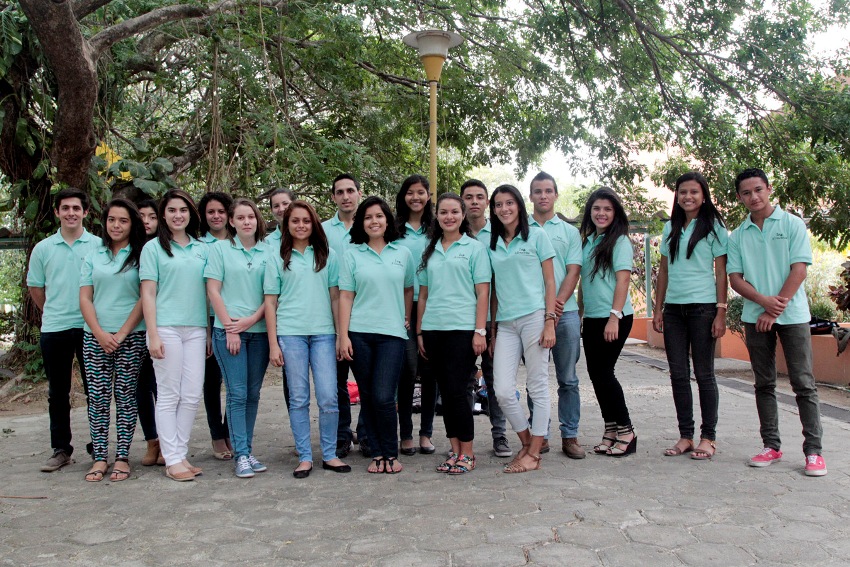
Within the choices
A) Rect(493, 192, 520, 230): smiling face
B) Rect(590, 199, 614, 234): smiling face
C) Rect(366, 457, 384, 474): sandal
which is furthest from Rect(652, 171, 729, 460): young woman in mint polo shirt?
Rect(366, 457, 384, 474): sandal

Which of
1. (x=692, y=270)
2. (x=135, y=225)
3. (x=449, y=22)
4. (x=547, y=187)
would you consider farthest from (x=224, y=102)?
(x=692, y=270)

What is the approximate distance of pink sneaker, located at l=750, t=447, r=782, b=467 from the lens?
4.69 m

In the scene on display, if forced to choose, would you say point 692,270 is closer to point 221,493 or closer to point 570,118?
point 221,493

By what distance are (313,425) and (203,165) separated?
495 cm

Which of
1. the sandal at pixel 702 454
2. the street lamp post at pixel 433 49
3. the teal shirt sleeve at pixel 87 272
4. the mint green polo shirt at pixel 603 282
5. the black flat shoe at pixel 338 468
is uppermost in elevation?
the street lamp post at pixel 433 49

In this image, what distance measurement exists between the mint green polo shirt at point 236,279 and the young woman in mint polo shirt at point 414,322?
0.95 meters

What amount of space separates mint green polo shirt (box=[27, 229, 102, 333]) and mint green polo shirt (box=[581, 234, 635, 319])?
3122mm

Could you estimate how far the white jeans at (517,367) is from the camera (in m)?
4.69

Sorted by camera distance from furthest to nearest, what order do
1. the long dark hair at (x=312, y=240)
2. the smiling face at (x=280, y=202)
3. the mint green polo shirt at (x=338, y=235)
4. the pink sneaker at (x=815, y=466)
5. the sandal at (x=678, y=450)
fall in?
the smiling face at (x=280, y=202) < the mint green polo shirt at (x=338, y=235) < the sandal at (x=678, y=450) < the long dark hair at (x=312, y=240) < the pink sneaker at (x=815, y=466)

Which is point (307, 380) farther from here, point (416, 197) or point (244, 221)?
point (416, 197)

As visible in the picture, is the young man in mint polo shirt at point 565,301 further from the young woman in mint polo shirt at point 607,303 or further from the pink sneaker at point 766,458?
the pink sneaker at point 766,458

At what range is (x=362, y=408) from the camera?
4934 mm

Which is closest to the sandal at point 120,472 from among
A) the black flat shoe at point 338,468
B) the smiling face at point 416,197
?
the black flat shoe at point 338,468

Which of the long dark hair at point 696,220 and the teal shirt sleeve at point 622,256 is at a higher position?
the long dark hair at point 696,220
